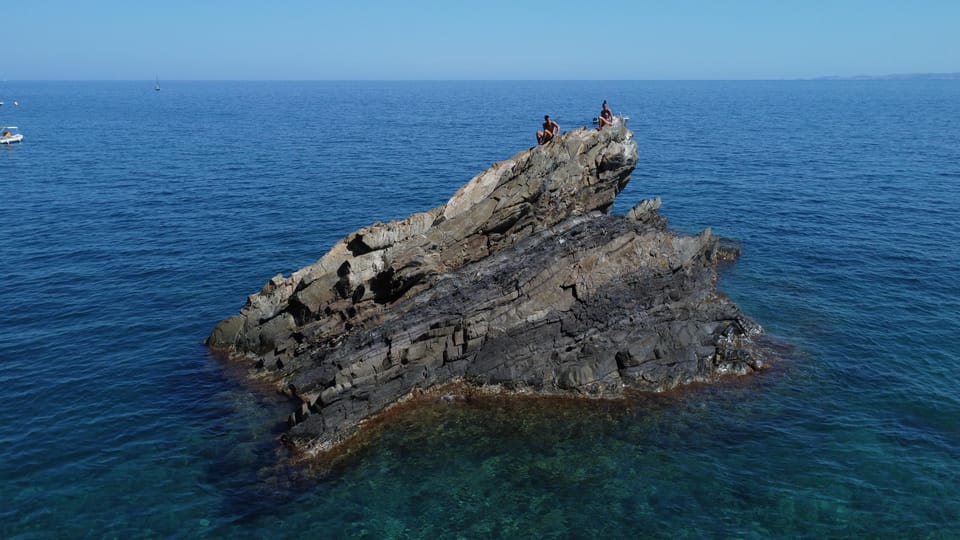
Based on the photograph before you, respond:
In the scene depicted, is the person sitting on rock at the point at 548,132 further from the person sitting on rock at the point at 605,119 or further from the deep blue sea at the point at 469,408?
the deep blue sea at the point at 469,408

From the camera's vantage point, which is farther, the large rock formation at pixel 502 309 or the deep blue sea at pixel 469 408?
the large rock formation at pixel 502 309

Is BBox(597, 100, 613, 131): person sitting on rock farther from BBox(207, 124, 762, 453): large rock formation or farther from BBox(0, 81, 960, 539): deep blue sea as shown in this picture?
BBox(0, 81, 960, 539): deep blue sea

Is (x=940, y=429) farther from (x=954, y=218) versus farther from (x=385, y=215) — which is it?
(x=385, y=215)

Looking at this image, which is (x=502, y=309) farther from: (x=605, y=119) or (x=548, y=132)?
(x=605, y=119)

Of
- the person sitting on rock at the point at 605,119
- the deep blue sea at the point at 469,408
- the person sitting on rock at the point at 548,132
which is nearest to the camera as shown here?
the deep blue sea at the point at 469,408

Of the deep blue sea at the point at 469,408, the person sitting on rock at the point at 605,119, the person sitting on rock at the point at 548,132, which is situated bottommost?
the deep blue sea at the point at 469,408

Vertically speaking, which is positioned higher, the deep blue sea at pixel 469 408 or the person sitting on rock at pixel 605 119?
the person sitting on rock at pixel 605 119

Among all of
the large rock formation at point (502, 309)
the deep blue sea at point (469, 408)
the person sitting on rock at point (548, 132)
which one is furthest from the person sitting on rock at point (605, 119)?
the deep blue sea at point (469, 408)

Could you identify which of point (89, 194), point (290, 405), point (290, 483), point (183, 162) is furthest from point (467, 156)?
point (290, 483)
